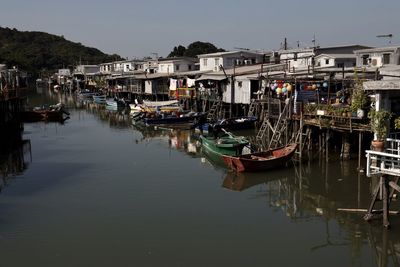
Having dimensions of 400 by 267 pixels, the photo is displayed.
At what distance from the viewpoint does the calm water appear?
42.6 ft

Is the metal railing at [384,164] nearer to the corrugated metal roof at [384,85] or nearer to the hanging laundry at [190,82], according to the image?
the corrugated metal roof at [384,85]

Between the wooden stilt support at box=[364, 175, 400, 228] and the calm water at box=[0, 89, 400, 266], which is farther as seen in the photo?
the wooden stilt support at box=[364, 175, 400, 228]

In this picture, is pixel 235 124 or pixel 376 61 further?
pixel 376 61

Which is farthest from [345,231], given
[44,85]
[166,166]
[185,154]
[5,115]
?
[44,85]

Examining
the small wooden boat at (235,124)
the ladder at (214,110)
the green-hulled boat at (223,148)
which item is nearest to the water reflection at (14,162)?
the green-hulled boat at (223,148)

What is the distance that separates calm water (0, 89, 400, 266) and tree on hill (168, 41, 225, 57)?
244 feet

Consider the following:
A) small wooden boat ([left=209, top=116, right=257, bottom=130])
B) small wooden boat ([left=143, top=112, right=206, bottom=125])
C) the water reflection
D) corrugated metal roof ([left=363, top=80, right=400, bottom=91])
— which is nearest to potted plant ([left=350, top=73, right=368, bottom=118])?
corrugated metal roof ([left=363, top=80, right=400, bottom=91])

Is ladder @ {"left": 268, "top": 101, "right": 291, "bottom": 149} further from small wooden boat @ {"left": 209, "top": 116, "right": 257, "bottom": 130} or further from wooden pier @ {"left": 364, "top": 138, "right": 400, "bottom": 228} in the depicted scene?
wooden pier @ {"left": 364, "top": 138, "right": 400, "bottom": 228}

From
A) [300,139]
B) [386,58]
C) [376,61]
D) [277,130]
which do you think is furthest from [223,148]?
[376,61]

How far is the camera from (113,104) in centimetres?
5928

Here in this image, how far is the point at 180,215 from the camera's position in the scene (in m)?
16.3

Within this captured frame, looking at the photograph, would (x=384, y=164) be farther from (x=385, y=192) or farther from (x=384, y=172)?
(x=385, y=192)

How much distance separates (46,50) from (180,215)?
511 ft

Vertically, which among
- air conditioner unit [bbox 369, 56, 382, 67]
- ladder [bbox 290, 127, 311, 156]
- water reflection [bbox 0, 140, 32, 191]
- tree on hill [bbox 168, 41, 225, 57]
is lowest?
water reflection [bbox 0, 140, 32, 191]
